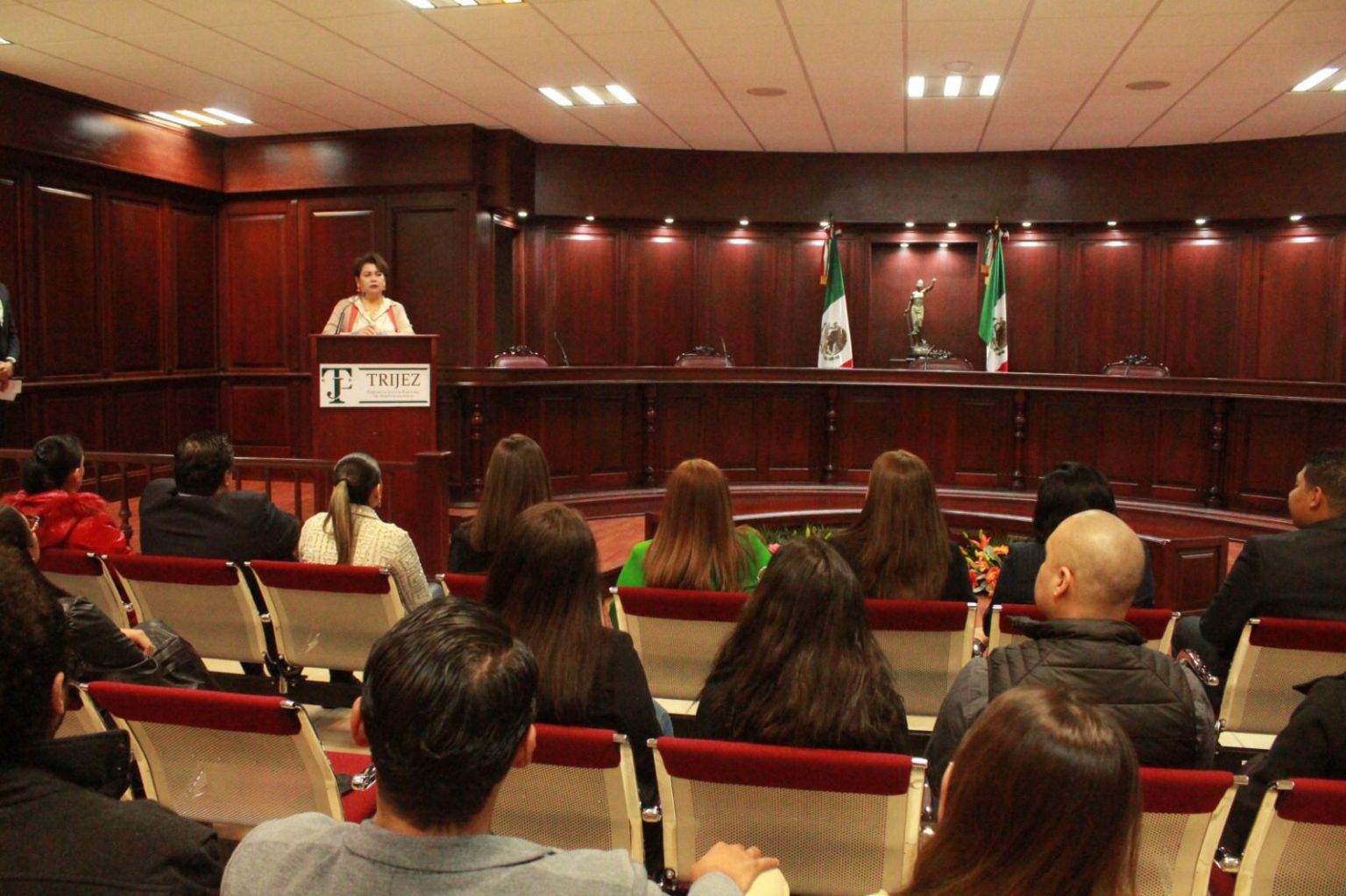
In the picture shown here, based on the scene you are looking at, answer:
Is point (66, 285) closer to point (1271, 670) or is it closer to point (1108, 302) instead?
point (1271, 670)

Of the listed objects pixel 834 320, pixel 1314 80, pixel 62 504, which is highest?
pixel 1314 80

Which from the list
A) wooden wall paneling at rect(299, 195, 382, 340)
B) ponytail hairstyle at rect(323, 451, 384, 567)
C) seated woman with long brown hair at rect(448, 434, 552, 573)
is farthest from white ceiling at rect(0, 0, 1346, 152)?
seated woman with long brown hair at rect(448, 434, 552, 573)

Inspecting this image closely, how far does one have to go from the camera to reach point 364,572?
3.07 m

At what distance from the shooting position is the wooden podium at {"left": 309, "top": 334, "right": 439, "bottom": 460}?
6.40m

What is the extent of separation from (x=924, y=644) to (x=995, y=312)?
7684 mm

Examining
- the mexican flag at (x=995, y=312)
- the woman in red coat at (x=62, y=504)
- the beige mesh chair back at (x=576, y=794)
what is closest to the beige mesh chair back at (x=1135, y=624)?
the beige mesh chair back at (x=576, y=794)

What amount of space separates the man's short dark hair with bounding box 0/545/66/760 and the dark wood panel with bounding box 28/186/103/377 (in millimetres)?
7880

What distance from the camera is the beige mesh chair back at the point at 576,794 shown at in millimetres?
1943

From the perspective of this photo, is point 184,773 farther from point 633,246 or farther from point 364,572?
point 633,246

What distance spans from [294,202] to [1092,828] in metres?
9.91

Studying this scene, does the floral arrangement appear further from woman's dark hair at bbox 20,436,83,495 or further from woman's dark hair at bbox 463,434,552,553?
woman's dark hair at bbox 20,436,83,495

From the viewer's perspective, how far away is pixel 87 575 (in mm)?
3285

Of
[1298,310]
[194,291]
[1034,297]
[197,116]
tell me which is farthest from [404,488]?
[1298,310]

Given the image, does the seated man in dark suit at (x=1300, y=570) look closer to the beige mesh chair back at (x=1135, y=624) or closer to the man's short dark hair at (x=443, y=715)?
the beige mesh chair back at (x=1135, y=624)
